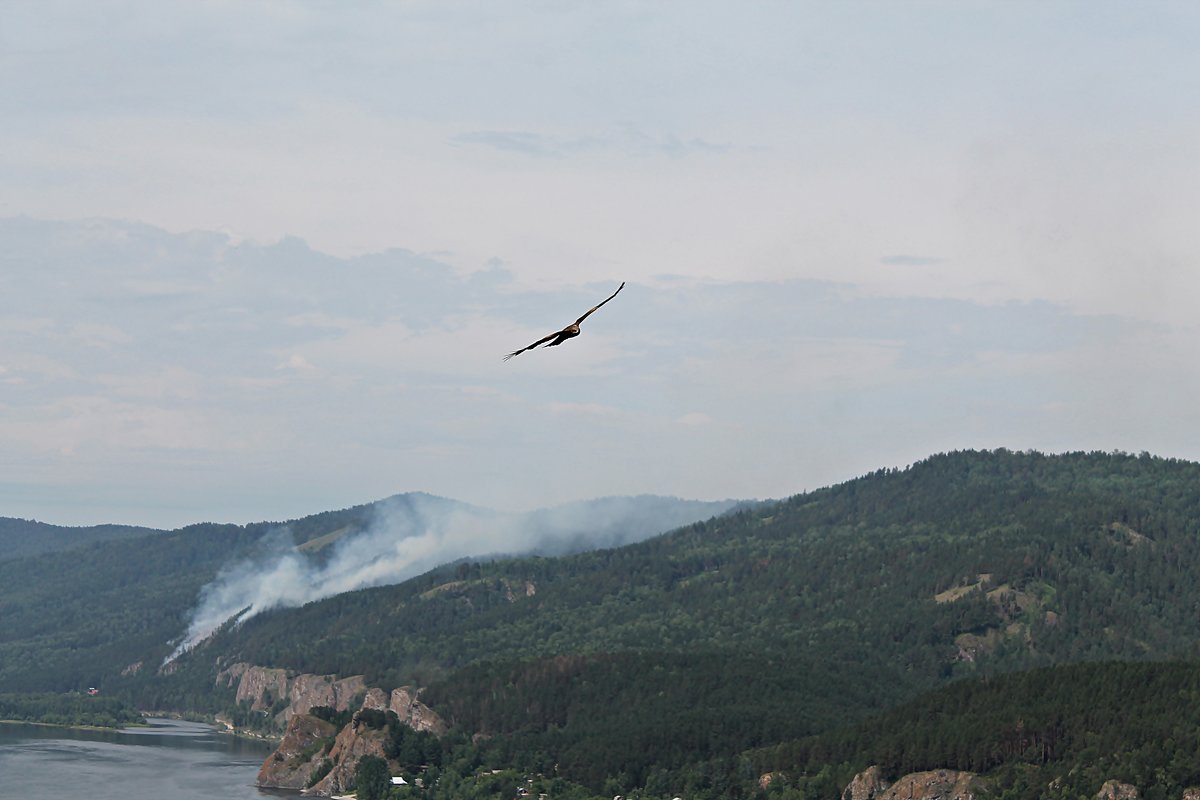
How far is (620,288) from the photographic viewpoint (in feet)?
240

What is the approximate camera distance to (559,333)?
238 feet

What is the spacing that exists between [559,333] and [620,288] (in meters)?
3.16
